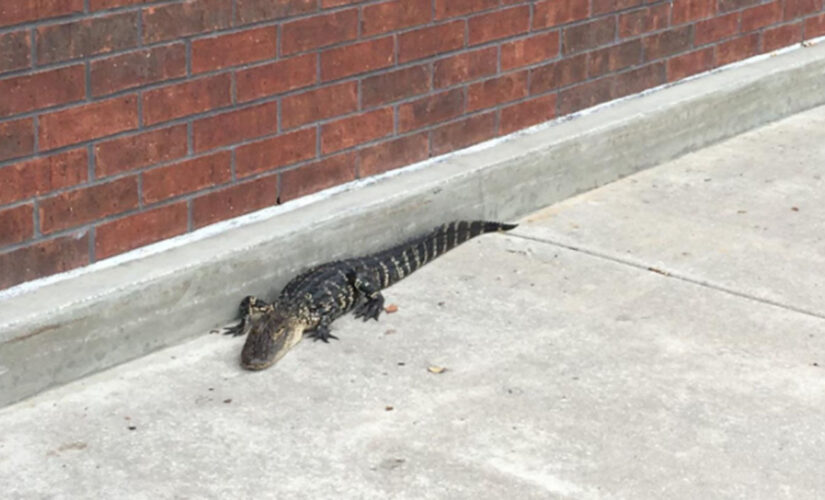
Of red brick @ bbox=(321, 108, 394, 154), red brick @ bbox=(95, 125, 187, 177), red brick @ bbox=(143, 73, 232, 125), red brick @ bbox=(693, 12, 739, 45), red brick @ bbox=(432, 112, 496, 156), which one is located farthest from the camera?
red brick @ bbox=(693, 12, 739, 45)

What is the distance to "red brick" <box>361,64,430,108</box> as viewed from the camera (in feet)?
22.2

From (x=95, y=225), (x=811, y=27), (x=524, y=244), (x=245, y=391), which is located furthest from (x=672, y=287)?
(x=811, y=27)

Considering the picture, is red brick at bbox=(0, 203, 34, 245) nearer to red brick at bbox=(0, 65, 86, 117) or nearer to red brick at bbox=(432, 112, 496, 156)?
red brick at bbox=(0, 65, 86, 117)

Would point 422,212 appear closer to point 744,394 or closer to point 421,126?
point 421,126

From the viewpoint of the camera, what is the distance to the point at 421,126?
711 centimetres

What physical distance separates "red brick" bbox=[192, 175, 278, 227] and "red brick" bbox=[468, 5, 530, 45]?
1402 millimetres

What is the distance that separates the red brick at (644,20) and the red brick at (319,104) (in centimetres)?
204

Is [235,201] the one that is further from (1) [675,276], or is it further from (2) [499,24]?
(1) [675,276]

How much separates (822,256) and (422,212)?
185 cm

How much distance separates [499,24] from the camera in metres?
7.38

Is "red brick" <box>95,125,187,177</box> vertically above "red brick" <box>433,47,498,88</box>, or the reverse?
"red brick" <box>433,47,498,88</box>

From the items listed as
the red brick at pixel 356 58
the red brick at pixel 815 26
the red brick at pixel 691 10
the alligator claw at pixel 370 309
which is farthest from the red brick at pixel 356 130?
the red brick at pixel 815 26

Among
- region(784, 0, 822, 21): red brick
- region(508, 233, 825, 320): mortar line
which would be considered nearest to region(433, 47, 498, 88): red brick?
region(508, 233, 825, 320): mortar line

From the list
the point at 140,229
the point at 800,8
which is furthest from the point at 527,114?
the point at 800,8
